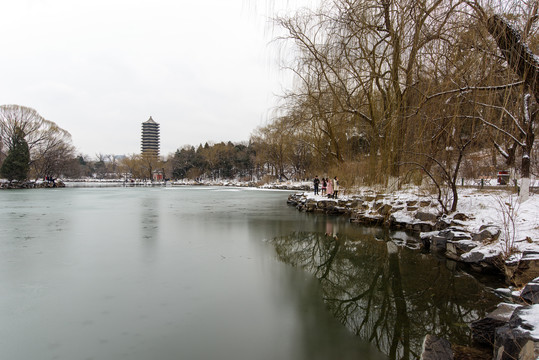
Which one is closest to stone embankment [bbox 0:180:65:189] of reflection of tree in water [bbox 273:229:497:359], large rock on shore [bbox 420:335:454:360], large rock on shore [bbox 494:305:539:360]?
reflection of tree in water [bbox 273:229:497:359]

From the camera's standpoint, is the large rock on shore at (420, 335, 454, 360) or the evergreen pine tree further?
the evergreen pine tree

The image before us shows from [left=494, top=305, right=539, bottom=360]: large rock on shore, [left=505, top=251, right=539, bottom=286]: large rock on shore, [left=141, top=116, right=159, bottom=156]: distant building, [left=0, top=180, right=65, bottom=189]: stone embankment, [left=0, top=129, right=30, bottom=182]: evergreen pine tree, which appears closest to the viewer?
[left=494, top=305, right=539, bottom=360]: large rock on shore

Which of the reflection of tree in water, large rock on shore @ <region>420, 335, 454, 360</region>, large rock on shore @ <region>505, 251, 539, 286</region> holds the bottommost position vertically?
the reflection of tree in water

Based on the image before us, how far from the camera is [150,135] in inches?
3492

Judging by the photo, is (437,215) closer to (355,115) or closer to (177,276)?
(355,115)

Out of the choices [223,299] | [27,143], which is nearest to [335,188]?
[223,299]

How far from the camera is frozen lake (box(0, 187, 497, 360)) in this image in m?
2.84

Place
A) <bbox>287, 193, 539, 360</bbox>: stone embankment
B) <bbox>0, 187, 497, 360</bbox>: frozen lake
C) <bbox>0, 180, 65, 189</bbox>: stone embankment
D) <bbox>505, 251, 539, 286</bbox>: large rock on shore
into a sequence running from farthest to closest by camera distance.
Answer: <bbox>0, 180, 65, 189</bbox>: stone embankment
<bbox>505, 251, 539, 286</bbox>: large rock on shore
<bbox>0, 187, 497, 360</bbox>: frozen lake
<bbox>287, 193, 539, 360</bbox>: stone embankment

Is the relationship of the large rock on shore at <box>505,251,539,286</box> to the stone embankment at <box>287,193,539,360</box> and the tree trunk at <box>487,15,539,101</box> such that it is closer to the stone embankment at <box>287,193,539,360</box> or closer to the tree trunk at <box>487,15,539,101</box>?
the stone embankment at <box>287,193,539,360</box>

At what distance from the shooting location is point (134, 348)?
2762 millimetres

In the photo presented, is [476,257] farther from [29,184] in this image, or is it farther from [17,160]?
[29,184]

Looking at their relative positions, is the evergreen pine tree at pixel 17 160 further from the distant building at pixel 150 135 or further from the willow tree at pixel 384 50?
the distant building at pixel 150 135

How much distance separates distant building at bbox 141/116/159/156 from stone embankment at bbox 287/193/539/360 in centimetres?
8316

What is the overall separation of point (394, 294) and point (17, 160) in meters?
40.1
